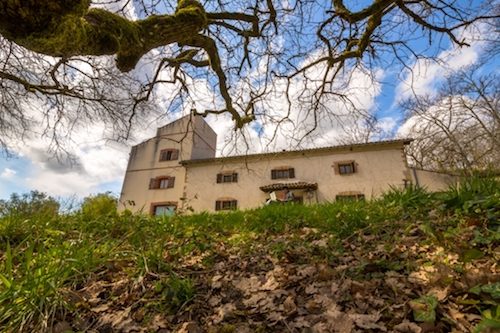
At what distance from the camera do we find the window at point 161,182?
779 inches

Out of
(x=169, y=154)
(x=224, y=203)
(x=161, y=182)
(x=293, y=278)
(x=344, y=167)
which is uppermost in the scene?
(x=169, y=154)

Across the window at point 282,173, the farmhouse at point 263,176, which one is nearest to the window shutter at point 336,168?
the farmhouse at point 263,176

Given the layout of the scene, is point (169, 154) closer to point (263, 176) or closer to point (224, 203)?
point (224, 203)

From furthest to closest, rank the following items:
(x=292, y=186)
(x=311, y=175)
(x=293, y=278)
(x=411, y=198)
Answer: (x=311, y=175), (x=292, y=186), (x=411, y=198), (x=293, y=278)

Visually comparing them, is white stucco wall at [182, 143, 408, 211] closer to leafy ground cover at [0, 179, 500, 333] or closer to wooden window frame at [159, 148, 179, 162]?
wooden window frame at [159, 148, 179, 162]

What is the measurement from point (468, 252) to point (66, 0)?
3.27 metres

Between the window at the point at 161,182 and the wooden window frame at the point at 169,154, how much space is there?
1.65m

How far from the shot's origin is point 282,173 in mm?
17797

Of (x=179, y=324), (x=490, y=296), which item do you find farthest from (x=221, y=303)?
(x=490, y=296)

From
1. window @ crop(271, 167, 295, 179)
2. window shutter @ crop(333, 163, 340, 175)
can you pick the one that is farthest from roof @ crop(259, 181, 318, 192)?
window shutter @ crop(333, 163, 340, 175)

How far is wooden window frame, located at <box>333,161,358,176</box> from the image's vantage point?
16.3 metres

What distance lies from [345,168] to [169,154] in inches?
530

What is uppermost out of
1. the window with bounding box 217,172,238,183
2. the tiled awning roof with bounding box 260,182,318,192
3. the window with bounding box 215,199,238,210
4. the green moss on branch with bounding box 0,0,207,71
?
the window with bounding box 217,172,238,183

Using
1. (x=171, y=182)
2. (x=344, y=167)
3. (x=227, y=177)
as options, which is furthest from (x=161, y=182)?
(x=344, y=167)
